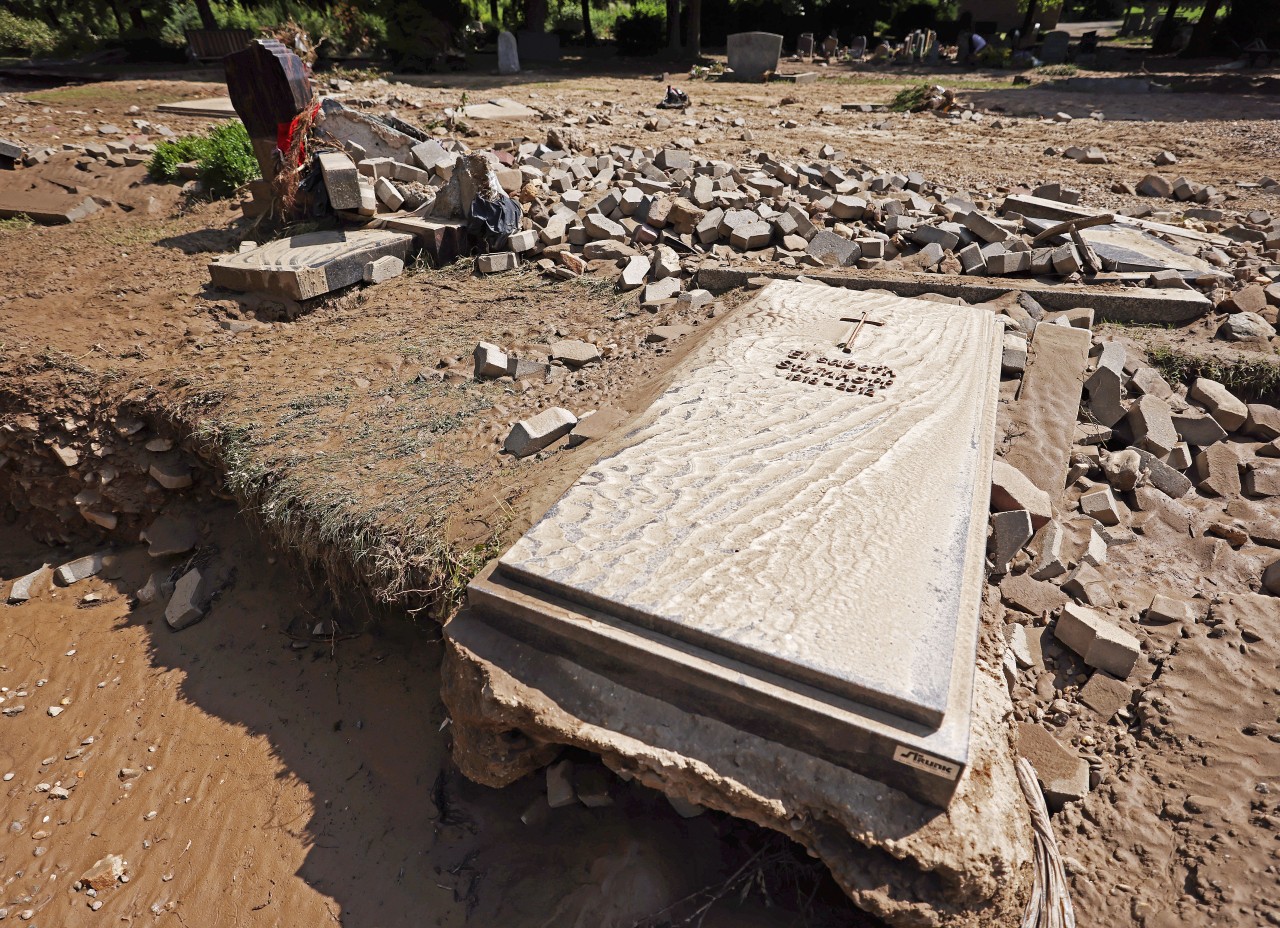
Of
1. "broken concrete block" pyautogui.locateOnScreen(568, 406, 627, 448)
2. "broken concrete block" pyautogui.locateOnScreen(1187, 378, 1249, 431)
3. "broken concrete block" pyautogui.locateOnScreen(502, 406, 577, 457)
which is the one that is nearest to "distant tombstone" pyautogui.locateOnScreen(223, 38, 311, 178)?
"broken concrete block" pyautogui.locateOnScreen(502, 406, 577, 457)

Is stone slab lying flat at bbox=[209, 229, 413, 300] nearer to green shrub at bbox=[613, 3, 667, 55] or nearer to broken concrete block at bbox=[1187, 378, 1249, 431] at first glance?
broken concrete block at bbox=[1187, 378, 1249, 431]

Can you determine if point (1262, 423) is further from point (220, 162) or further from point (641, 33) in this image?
point (641, 33)

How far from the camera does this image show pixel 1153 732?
8.11 ft

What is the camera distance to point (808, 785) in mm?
1877

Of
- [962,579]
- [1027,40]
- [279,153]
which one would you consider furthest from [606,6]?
[962,579]

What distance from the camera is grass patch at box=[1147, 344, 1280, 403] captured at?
3.99 metres

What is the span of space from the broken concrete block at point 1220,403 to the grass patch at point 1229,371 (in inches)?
6.3

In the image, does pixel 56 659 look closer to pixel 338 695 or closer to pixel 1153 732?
pixel 338 695

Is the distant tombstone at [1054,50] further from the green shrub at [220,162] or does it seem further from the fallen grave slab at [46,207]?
the fallen grave slab at [46,207]

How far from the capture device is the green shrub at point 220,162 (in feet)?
22.0

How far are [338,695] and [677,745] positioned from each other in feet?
6.53

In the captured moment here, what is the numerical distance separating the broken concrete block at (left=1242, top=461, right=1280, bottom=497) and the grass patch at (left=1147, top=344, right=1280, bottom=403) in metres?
0.75

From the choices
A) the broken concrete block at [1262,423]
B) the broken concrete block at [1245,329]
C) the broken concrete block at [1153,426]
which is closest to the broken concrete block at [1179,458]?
the broken concrete block at [1153,426]

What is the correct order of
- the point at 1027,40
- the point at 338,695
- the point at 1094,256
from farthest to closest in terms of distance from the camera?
the point at 1027,40 < the point at 1094,256 < the point at 338,695
